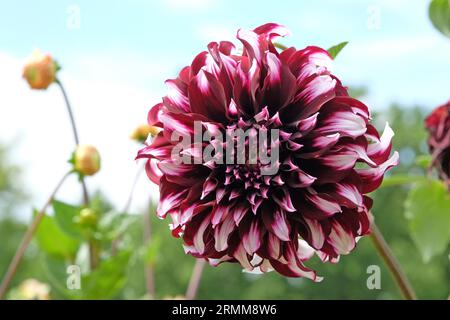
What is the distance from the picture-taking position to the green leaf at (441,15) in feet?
2.15

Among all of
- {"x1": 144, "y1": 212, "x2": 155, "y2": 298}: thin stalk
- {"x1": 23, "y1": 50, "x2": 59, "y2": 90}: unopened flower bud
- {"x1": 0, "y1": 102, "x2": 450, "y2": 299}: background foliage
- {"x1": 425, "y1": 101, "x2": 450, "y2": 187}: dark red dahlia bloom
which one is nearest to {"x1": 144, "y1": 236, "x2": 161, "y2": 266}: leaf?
{"x1": 144, "y1": 212, "x2": 155, "y2": 298}: thin stalk

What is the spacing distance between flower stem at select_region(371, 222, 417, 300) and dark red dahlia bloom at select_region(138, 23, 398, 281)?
0.07 m

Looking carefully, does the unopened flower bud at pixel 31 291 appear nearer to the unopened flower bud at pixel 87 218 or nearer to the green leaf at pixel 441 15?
the unopened flower bud at pixel 87 218

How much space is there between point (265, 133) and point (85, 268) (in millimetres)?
518

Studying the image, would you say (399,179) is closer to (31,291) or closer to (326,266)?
(31,291)

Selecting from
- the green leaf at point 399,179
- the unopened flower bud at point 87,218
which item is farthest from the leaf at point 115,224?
the green leaf at point 399,179

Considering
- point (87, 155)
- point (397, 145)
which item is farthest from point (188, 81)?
point (397, 145)

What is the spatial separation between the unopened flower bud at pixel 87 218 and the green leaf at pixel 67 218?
1.6 inches

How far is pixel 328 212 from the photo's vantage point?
1.46ft

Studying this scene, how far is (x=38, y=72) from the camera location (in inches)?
34.4

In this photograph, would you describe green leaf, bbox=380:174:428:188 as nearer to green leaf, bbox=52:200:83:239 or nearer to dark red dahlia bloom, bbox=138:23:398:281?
dark red dahlia bloom, bbox=138:23:398:281

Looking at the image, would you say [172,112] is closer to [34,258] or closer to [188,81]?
[188,81]

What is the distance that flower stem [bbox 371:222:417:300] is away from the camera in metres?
0.54

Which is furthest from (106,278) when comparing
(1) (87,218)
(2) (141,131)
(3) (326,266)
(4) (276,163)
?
(3) (326,266)
